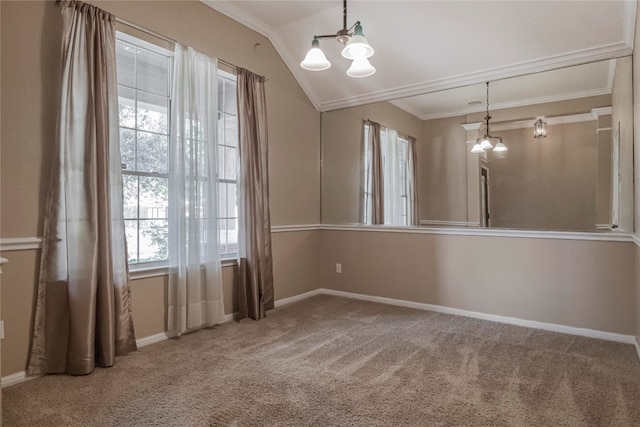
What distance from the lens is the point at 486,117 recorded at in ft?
12.6

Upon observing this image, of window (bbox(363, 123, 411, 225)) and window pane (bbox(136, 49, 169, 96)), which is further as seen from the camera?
window (bbox(363, 123, 411, 225))

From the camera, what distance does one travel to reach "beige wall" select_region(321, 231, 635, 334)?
3.21 metres

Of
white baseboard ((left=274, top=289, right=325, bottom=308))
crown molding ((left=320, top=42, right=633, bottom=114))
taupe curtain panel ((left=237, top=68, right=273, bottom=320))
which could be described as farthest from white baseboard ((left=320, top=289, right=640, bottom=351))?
crown molding ((left=320, top=42, right=633, bottom=114))

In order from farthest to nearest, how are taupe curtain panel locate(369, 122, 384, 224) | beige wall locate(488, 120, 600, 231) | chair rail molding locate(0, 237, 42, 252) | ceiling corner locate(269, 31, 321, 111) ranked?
1. taupe curtain panel locate(369, 122, 384, 224)
2. ceiling corner locate(269, 31, 321, 111)
3. beige wall locate(488, 120, 600, 231)
4. chair rail molding locate(0, 237, 42, 252)

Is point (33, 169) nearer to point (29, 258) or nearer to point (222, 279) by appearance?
→ point (29, 258)

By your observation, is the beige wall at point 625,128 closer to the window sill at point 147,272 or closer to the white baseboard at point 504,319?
the white baseboard at point 504,319

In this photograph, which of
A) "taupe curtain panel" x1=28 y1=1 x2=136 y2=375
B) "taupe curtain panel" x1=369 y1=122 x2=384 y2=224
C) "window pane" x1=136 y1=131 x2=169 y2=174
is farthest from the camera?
"taupe curtain panel" x1=369 y1=122 x2=384 y2=224

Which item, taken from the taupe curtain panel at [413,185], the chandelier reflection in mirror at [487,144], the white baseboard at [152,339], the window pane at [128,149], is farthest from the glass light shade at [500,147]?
the white baseboard at [152,339]

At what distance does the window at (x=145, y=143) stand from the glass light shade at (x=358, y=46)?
1.60 metres

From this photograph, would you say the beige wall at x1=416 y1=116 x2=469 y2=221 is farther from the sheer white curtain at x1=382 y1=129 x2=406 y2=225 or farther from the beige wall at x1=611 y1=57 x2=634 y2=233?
the beige wall at x1=611 y1=57 x2=634 y2=233

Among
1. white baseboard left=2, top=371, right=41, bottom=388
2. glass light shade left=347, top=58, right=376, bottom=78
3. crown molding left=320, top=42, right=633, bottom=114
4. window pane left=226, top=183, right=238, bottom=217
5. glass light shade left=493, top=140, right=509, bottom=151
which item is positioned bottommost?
white baseboard left=2, top=371, right=41, bottom=388

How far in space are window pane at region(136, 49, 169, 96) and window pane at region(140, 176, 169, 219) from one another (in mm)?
738

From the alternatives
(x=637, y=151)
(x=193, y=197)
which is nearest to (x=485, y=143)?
(x=637, y=151)

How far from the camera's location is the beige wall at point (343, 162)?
15.4 ft
